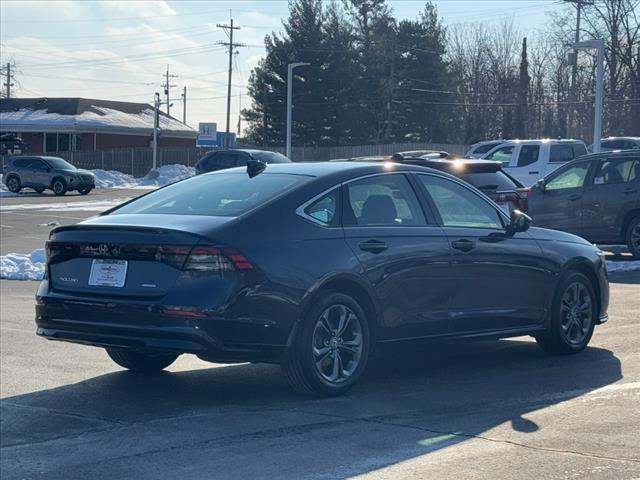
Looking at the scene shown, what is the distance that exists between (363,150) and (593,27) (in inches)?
638

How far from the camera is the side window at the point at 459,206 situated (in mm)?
8383

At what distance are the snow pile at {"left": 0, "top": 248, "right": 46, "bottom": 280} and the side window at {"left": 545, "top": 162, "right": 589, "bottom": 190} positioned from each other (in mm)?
8470

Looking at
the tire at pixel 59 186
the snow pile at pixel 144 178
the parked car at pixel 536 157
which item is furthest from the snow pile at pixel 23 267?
the snow pile at pixel 144 178

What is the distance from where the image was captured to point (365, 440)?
20.7 ft

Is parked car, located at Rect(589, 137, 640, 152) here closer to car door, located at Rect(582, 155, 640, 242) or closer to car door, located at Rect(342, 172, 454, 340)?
car door, located at Rect(582, 155, 640, 242)

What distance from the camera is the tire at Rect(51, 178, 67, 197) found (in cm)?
4822

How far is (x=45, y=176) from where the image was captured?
48.8 metres

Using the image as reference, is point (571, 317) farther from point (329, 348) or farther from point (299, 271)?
point (299, 271)

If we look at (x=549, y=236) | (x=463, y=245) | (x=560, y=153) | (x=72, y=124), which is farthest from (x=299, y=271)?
(x=72, y=124)

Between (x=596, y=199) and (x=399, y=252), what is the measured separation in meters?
10.7

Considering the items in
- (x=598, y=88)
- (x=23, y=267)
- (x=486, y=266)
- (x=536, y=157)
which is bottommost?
(x=23, y=267)

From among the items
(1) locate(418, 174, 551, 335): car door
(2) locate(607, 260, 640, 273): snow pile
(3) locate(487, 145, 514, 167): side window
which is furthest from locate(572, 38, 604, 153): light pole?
(1) locate(418, 174, 551, 335): car door

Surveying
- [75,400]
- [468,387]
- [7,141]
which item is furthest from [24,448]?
[7,141]

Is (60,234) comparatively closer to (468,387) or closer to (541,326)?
(468,387)
